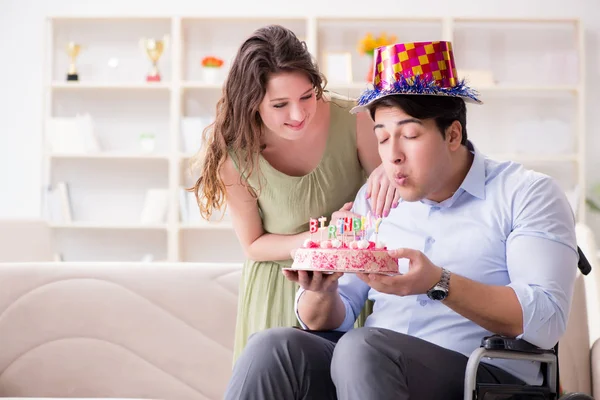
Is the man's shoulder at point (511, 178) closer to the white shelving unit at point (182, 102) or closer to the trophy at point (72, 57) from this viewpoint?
the white shelving unit at point (182, 102)

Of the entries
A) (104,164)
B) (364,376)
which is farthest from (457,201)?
(104,164)

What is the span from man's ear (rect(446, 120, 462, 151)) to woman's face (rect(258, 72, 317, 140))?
367mm

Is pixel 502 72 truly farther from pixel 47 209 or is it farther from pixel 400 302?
pixel 400 302

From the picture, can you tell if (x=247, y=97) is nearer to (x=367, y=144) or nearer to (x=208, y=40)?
(x=367, y=144)

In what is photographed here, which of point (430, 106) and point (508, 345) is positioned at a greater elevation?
point (430, 106)

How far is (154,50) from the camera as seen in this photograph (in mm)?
5570

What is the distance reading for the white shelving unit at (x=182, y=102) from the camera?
18.0ft

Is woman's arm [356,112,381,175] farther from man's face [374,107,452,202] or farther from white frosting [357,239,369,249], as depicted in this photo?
white frosting [357,239,369,249]

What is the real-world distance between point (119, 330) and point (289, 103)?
39.7 inches

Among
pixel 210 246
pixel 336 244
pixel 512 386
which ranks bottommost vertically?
pixel 210 246

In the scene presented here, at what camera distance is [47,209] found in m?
5.55

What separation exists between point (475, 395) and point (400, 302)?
1.13ft

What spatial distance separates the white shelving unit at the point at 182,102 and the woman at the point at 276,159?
3320mm

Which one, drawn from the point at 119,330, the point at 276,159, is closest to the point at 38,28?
the point at 119,330
